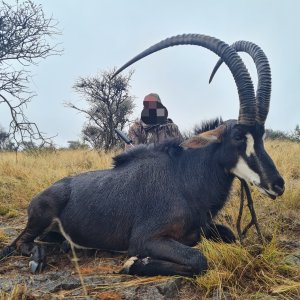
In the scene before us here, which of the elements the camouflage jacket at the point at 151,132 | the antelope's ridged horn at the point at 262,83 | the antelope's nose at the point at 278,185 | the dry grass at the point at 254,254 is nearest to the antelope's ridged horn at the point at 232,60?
the antelope's ridged horn at the point at 262,83

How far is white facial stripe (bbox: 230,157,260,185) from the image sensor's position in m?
3.36

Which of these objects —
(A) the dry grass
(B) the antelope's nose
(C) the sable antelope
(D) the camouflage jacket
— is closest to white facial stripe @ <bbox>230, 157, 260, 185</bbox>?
(C) the sable antelope

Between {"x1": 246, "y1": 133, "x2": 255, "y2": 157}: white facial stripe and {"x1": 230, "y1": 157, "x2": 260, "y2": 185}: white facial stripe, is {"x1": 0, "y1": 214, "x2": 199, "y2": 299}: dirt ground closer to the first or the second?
{"x1": 230, "y1": 157, "x2": 260, "y2": 185}: white facial stripe

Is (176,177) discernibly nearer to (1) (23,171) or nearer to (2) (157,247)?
(2) (157,247)

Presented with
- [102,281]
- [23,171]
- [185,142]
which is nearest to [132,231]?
[102,281]

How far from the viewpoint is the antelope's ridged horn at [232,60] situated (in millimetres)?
3504

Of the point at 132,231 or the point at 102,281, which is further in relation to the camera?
the point at 132,231

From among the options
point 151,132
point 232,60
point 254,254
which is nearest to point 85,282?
point 254,254

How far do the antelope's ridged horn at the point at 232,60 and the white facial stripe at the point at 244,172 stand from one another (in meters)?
0.34

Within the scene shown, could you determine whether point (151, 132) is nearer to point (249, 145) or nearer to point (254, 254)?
point (249, 145)

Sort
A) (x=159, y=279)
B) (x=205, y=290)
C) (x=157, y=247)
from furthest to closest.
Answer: (x=157, y=247) → (x=159, y=279) → (x=205, y=290)

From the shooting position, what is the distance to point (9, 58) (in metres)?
10.9

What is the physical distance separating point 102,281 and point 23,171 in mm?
5587

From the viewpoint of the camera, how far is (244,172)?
3.49 metres
